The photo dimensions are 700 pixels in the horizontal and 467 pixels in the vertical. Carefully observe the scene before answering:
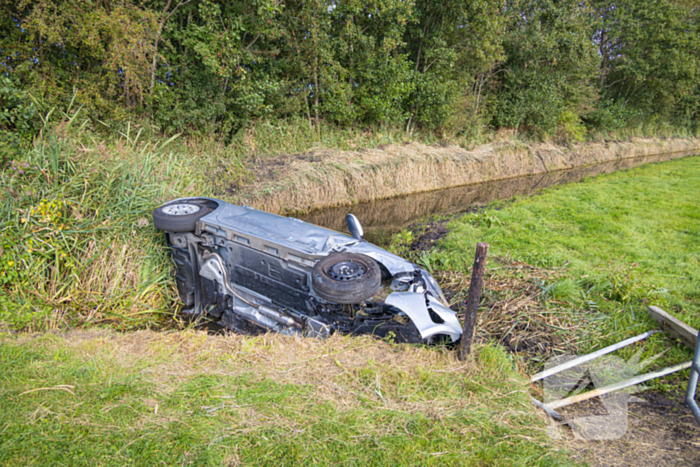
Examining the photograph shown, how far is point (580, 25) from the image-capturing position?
15.5m

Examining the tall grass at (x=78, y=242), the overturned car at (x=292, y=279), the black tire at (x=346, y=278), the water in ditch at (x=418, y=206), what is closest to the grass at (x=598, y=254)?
the water in ditch at (x=418, y=206)

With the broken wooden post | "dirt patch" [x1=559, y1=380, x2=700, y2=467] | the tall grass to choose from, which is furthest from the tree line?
"dirt patch" [x1=559, y1=380, x2=700, y2=467]

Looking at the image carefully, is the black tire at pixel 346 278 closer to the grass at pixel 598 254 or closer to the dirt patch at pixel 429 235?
the grass at pixel 598 254

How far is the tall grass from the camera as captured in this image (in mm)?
3908

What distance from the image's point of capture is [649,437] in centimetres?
258

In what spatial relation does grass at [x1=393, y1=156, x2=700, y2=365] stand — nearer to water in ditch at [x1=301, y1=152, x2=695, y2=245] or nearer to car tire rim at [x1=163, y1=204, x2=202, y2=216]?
water in ditch at [x1=301, y1=152, x2=695, y2=245]

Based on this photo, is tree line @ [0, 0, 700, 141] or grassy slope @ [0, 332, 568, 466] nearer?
grassy slope @ [0, 332, 568, 466]

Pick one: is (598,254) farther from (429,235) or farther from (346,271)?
(346,271)

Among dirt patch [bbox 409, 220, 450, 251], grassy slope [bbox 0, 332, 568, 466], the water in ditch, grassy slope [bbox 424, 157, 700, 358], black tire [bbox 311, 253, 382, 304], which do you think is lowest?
the water in ditch

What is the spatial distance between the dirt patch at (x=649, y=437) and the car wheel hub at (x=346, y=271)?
1824 mm

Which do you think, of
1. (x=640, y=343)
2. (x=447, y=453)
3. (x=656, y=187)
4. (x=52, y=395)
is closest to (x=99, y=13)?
(x=52, y=395)

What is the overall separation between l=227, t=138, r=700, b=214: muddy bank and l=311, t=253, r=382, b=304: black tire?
5.50m

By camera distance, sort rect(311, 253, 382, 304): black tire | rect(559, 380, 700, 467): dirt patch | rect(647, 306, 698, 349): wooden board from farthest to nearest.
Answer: rect(647, 306, 698, 349): wooden board → rect(311, 253, 382, 304): black tire → rect(559, 380, 700, 467): dirt patch

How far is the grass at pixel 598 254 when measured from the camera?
401 cm
